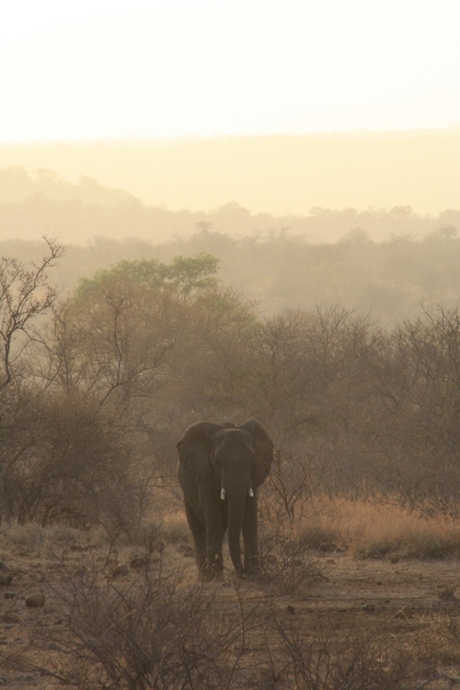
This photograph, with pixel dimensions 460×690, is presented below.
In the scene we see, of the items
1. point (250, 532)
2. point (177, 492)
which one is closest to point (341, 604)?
point (250, 532)

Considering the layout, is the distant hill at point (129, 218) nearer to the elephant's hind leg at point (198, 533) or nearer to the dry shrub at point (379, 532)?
the dry shrub at point (379, 532)

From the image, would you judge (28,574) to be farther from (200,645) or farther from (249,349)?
(249,349)

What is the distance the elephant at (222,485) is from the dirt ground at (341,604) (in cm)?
36

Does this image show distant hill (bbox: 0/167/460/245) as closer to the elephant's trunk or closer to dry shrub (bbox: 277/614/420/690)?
the elephant's trunk

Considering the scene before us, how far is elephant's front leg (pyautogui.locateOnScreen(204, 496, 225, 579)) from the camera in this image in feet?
33.0

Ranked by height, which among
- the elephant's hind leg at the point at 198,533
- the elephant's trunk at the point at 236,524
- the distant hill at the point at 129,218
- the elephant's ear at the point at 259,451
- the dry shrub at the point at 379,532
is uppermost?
the distant hill at the point at 129,218

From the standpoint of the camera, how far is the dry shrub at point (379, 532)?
11.9m

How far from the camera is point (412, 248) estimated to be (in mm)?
85062

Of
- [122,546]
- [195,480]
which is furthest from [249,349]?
[195,480]

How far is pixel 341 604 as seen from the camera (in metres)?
8.77

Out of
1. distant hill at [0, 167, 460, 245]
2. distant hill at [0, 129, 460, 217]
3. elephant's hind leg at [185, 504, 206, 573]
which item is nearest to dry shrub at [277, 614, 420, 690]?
elephant's hind leg at [185, 504, 206, 573]

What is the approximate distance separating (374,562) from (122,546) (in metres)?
3.47

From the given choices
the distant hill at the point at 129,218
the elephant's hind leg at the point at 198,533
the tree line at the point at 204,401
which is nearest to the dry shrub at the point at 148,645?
the elephant's hind leg at the point at 198,533

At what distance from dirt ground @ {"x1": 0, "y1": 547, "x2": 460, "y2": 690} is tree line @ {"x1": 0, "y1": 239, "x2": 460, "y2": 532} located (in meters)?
2.10
